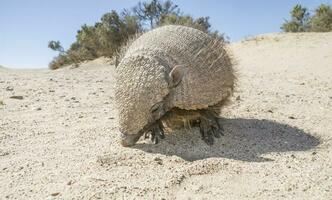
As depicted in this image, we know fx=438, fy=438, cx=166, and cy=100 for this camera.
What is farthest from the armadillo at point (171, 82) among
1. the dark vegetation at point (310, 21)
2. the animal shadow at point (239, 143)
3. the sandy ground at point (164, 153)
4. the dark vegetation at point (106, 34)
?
the dark vegetation at point (310, 21)

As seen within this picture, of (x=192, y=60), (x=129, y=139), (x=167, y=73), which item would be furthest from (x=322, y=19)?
(x=129, y=139)

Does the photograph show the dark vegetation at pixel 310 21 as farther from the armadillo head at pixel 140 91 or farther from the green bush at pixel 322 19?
the armadillo head at pixel 140 91

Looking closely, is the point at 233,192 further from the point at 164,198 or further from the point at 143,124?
the point at 143,124

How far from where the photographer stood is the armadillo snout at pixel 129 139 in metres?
4.68

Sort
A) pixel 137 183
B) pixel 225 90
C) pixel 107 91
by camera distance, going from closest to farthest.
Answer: pixel 137 183
pixel 225 90
pixel 107 91

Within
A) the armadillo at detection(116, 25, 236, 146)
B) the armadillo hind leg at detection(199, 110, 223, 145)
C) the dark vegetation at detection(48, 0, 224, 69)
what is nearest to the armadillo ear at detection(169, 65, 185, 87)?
the armadillo at detection(116, 25, 236, 146)

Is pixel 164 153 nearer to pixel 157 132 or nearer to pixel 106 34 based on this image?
pixel 157 132

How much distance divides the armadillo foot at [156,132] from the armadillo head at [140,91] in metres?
0.17

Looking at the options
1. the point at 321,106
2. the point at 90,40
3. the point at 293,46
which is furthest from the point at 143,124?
the point at 90,40

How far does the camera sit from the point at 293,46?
1775 centimetres

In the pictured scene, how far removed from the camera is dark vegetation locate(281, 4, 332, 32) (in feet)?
80.7

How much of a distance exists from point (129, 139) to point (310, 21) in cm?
2381

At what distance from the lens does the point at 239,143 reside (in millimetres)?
5141

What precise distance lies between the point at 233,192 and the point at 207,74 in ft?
5.07
